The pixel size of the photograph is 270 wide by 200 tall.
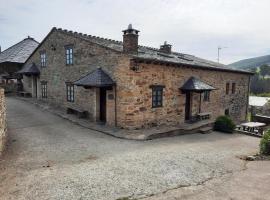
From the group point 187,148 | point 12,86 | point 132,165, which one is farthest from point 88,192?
point 12,86

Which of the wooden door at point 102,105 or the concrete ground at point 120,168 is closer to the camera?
the concrete ground at point 120,168

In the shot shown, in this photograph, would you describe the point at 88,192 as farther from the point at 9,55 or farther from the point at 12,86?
Result: the point at 9,55

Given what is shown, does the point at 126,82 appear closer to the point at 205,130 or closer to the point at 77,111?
the point at 77,111

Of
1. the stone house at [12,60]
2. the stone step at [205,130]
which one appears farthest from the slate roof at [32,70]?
the stone step at [205,130]

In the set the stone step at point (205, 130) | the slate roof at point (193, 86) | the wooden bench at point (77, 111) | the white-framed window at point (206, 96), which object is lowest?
the stone step at point (205, 130)

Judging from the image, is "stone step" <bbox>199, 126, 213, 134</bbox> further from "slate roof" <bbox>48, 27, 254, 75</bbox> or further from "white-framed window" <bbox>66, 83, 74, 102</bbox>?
"white-framed window" <bbox>66, 83, 74, 102</bbox>

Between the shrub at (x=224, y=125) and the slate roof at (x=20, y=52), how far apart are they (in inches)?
820

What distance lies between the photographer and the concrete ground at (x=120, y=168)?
19.1ft

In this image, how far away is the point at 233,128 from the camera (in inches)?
622

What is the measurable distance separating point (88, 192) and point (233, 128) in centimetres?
1281

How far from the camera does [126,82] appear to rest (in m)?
12.2

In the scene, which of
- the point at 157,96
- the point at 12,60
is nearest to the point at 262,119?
the point at 157,96

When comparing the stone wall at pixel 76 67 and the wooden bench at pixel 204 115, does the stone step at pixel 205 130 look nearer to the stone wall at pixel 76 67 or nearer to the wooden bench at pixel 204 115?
the wooden bench at pixel 204 115

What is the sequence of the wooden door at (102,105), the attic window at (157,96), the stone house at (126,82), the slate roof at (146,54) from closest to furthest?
the stone house at (126,82) → the slate roof at (146,54) → the attic window at (157,96) → the wooden door at (102,105)
